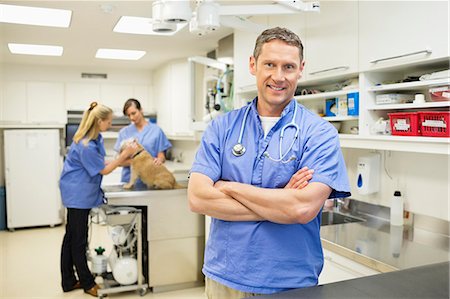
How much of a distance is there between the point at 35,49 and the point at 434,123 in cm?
445

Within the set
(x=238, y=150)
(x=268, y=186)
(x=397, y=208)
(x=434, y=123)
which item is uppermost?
(x=434, y=123)

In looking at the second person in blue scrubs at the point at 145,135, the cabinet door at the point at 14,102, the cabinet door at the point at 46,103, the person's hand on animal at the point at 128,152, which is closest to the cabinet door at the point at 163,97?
the second person in blue scrubs at the point at 145,135

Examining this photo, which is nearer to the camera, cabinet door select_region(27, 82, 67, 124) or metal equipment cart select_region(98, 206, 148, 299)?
metal equipment cart select_region(98, 206, 148, 299)

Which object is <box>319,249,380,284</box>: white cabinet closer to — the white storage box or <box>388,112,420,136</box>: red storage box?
<box>388,112,420,136</box>: red storage box

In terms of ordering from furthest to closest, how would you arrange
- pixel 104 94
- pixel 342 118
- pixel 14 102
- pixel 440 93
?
pixel 104 94 → pixel 14 102 → pixel 342 118 → pixel 440 93

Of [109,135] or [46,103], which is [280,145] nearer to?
[109,135]

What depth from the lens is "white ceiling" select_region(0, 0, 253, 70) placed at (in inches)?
122

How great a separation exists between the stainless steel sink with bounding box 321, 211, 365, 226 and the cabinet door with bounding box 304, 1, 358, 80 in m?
0.92

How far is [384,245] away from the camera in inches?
80.2

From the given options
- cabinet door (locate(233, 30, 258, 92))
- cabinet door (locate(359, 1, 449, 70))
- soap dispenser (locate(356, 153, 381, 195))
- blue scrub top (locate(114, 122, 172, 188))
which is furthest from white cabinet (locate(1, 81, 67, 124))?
cabinet door (locate(359, 1, 449, 70))

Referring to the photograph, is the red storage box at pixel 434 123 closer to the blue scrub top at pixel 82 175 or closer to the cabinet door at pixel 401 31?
the cabinet door at pixel 401 31

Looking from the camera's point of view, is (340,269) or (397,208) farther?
(397,208)

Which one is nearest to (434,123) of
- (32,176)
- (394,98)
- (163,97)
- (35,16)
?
(394,98)

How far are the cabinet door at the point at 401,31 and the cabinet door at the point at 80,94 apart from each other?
15.8 ft
